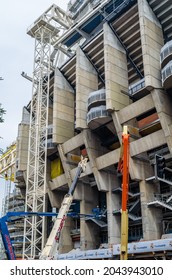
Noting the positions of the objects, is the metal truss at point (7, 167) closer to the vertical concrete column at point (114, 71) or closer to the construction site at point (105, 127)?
the construction site at point (105, 127)

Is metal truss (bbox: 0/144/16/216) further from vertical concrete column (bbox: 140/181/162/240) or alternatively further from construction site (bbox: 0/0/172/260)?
vertical concrete column (bbox: 140/181/162/240)

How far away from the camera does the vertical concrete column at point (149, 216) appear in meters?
37.8

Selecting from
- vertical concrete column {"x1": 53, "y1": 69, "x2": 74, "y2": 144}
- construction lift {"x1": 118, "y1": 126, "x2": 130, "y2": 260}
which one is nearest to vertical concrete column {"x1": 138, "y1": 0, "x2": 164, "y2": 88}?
vertical concrete column {"x1": 53, "y1": 69, "x2": 74, "y2": 144}

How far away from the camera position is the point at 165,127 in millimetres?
36812

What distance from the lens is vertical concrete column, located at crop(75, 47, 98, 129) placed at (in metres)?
46.8

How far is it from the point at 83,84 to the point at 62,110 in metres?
6.59

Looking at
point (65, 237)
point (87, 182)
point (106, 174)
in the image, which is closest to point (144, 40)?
point (106, 174)

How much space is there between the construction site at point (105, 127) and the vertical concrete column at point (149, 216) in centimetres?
12

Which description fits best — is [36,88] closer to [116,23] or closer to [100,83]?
[100,83]

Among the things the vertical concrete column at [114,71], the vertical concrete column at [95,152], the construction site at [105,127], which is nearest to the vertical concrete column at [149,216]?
the construction site at [105,127]

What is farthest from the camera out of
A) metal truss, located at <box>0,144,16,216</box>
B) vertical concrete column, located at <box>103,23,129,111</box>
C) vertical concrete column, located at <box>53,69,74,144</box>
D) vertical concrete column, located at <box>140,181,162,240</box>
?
metal truss, located at <box>0,144,16,216</box>

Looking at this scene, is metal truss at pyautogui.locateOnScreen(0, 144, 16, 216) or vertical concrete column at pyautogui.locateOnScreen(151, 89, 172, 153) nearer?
vertical concrete column at pyautogui.locateOnScreen(151, 89, 172, 153)

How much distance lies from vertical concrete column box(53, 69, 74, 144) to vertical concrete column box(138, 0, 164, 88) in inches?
734

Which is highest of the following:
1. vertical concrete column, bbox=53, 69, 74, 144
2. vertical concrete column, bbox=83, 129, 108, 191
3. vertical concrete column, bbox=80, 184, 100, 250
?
vertical concrete column, bbox=53, 69, 74, 144
